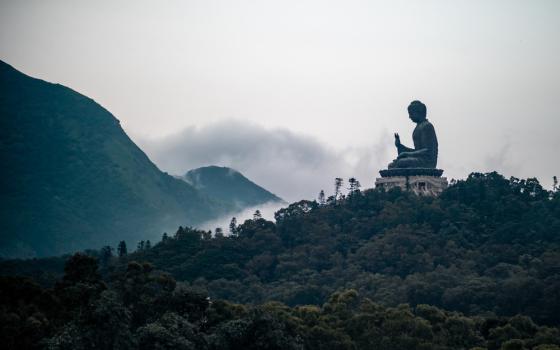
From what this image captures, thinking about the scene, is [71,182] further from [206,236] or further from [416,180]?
[416,180]

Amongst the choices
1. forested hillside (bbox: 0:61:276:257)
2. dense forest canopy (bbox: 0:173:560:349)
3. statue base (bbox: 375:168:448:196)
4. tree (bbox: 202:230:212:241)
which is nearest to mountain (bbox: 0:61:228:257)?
forested hillside (bbox: 0:61:276:257)

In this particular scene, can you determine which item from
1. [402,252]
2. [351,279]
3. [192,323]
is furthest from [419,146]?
[192,323]

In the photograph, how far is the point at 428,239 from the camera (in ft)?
266

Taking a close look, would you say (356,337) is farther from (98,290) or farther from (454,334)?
(98,290)

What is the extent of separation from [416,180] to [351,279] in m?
19.7

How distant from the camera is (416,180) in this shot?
9275cm

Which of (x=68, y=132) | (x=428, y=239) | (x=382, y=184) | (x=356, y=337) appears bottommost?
(x=356, y=337)

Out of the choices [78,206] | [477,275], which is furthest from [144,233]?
[477,275]

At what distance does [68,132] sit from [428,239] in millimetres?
44851

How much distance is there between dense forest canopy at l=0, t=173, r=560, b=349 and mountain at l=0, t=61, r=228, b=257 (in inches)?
680

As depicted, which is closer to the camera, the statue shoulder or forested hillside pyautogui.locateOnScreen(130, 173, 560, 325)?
forested hillside pyautogui.locateOnScreen(130, 173, 560, 325)

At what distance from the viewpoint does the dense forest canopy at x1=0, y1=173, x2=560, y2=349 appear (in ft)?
159

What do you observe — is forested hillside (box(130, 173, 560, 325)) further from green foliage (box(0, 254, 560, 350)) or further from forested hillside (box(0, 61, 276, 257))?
forested hillside (box(0, 61, 276, 257))

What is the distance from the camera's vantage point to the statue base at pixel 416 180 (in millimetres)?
92312
